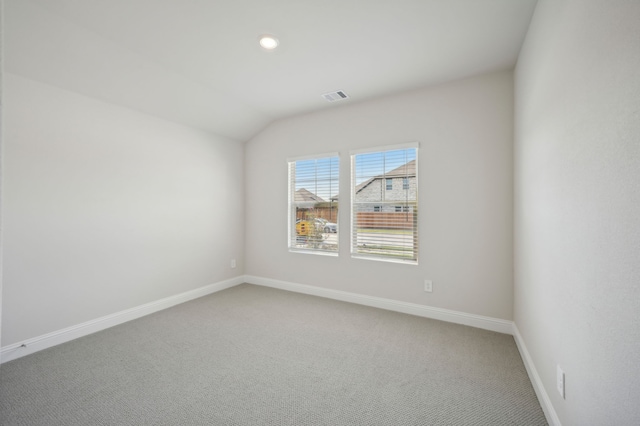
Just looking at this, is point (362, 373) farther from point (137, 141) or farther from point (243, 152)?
point (243, 152)

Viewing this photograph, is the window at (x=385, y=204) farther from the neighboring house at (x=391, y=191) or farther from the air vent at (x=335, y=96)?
the air vent at (x=335, y=96)

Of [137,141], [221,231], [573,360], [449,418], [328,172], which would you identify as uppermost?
→ [137,141]

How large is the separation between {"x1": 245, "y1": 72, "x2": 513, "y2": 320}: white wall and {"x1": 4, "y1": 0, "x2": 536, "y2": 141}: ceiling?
326 millimetres

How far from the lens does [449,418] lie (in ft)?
5.52

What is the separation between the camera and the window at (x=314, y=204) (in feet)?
13.0

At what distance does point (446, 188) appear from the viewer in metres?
3.12

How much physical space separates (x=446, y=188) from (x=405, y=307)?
1551mm

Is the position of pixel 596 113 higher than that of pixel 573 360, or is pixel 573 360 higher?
pixel 596 113

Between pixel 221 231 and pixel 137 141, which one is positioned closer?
pixel 137 141

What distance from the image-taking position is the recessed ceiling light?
7.63 feet

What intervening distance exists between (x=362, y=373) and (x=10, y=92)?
12.6 ft

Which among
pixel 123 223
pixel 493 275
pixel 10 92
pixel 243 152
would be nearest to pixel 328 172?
pixel 243 152

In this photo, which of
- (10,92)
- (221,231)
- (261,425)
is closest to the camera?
(261,425)

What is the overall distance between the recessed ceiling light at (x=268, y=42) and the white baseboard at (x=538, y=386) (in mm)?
3337
